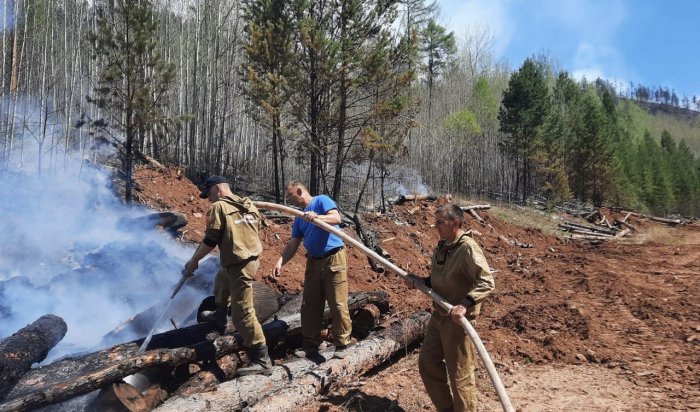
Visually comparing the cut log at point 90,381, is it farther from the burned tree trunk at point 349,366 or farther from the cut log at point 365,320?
the cut log at point 365,320

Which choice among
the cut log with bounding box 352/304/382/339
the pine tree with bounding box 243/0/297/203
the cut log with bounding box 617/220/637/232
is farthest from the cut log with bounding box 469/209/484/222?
the cut log with bounding box 352/304/382/339

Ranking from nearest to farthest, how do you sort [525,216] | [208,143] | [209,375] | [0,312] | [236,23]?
[209,375], [0,312], [208,143], [236,23], [525,216]

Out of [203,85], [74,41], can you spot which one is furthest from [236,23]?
[74,41]

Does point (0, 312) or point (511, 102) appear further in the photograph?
point (511, 102)

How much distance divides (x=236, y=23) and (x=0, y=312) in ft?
43.6

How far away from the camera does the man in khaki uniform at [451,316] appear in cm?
343

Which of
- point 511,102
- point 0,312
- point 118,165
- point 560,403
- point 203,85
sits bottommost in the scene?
point 560,403

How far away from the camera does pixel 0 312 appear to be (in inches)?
226

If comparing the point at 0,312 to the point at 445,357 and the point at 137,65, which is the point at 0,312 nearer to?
the point at 445,357

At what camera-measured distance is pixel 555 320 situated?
21.2ft

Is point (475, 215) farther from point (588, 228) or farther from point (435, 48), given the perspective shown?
point (435, 48)

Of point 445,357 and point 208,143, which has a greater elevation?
point 208,143

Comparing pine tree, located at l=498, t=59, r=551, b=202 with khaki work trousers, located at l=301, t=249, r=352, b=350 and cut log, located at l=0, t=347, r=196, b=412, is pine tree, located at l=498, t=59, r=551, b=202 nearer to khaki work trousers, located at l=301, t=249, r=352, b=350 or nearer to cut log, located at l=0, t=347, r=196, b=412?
khaki work trousers, located at l=301, t=249, r=352, b=350

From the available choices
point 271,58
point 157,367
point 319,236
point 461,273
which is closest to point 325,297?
point 319,236
